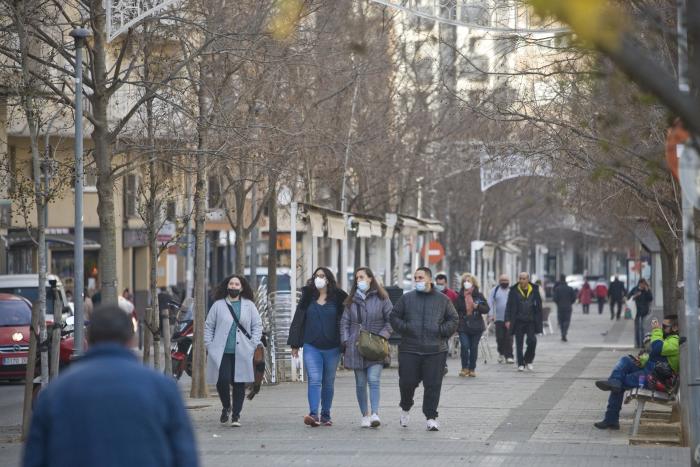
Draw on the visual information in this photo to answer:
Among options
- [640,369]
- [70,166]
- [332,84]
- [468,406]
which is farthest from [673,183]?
[332,84]

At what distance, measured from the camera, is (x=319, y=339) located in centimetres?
1545

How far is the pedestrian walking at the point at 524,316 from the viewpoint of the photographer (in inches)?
1018

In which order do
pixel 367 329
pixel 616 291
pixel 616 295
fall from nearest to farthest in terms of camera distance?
pixel 367 329
pixel 616 295
pixel 616 291

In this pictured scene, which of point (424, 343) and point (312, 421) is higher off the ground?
point (424, 343)

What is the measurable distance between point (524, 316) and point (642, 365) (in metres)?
10.7

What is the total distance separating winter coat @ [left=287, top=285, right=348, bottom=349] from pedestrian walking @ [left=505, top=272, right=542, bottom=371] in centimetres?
1052

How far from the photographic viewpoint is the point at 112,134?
17.2m

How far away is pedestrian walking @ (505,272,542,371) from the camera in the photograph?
2586cm

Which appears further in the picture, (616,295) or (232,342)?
(616,295)

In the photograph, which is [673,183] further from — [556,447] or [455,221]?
[455,221]

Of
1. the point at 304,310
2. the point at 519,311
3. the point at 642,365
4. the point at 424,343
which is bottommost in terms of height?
the point at 642,365

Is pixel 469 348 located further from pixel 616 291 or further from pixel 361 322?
pixel 616 291

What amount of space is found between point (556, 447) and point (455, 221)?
42.4 metres

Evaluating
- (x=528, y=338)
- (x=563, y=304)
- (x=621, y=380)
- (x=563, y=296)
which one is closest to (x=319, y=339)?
(x=621, y=380)
